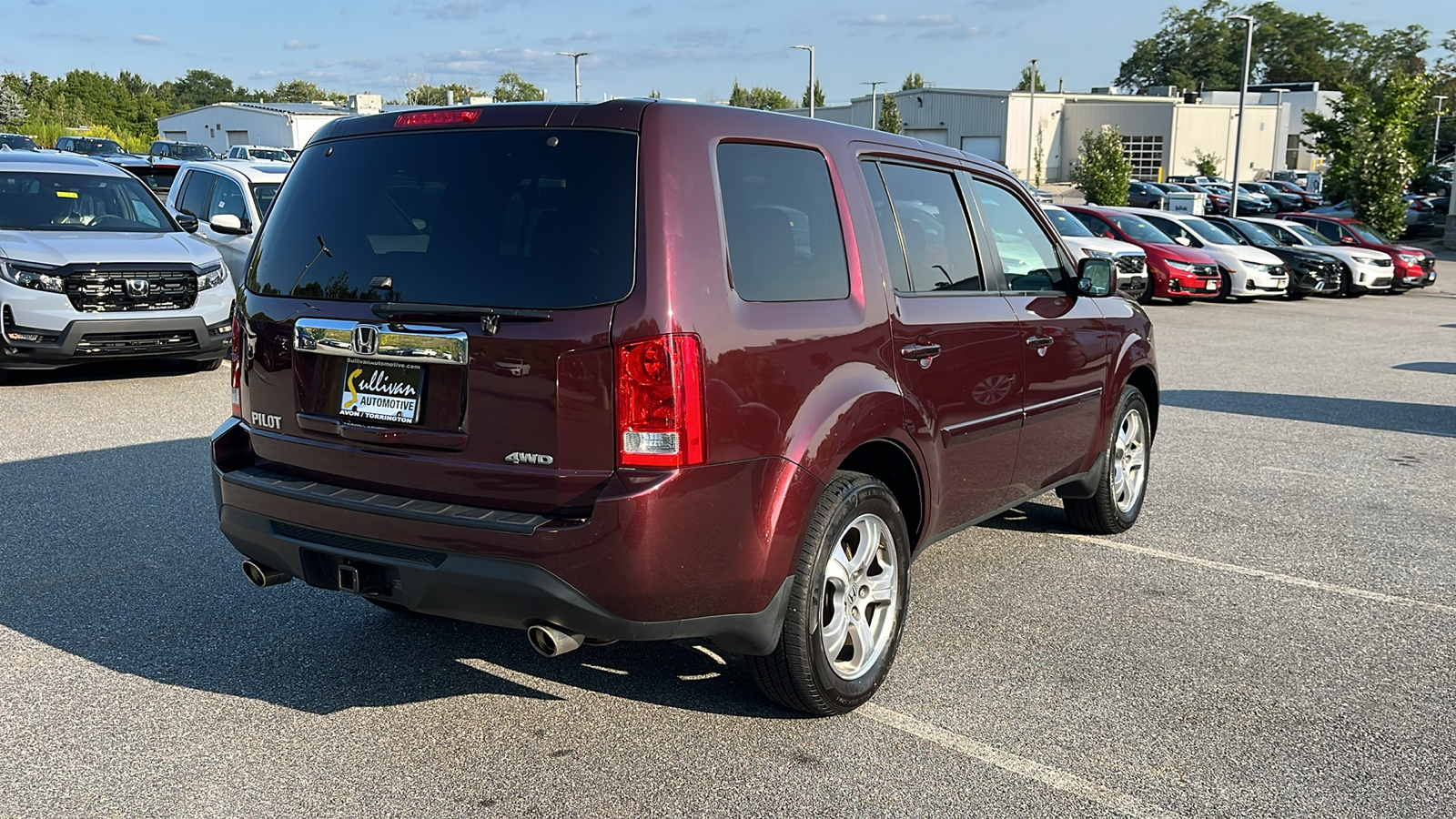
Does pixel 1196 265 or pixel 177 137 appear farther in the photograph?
pixel 177 137

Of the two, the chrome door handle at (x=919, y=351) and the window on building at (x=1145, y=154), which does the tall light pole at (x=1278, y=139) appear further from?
the chrome door handle at (x=919, y=351)

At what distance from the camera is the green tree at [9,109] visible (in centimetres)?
7019

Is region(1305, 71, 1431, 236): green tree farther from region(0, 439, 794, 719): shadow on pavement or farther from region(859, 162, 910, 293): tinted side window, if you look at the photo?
region(0, 439, 794, 719): shadow on pavement

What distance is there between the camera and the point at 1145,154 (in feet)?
266

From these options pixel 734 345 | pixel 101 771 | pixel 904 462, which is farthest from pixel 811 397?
pixel 101 771

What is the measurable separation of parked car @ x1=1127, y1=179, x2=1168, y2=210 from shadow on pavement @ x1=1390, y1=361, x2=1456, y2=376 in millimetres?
32474

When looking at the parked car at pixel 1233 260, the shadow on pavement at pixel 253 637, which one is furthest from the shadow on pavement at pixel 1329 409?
the parked car at pixel 1233 260

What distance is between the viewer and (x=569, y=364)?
3.43m

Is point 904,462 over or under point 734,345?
under

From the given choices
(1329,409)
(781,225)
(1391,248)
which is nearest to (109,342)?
(781,225)

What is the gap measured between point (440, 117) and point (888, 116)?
7161 cm

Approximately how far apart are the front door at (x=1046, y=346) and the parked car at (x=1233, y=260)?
18.6 meters

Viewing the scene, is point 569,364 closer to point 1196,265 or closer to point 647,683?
point 647,683

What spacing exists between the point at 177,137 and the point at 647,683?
95218 mm
